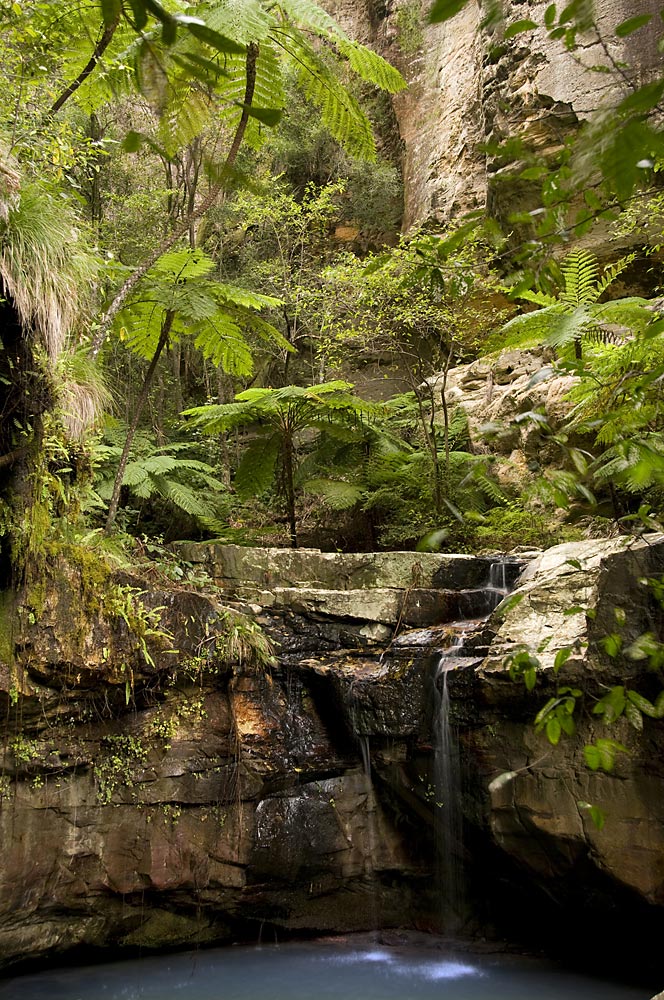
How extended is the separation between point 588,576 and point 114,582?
3.12m

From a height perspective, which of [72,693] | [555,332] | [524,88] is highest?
[524,88]

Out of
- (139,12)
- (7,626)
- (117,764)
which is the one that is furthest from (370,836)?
(139,12)

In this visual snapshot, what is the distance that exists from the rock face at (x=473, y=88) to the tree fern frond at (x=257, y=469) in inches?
141

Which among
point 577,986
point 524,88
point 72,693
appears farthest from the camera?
point 524,88

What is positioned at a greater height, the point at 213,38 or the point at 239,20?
the point at 239,20

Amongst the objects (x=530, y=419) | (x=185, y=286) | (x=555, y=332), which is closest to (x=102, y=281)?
(x=185, y=286)

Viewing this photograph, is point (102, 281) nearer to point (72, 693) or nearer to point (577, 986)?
point (72, 693)

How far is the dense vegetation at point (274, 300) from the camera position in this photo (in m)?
1.18

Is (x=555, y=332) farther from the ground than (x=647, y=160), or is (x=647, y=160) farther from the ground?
(x=555, y=332)

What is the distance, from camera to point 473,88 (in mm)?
10734

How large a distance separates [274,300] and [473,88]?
25.2 feet

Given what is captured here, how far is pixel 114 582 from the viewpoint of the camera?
14.8 feet

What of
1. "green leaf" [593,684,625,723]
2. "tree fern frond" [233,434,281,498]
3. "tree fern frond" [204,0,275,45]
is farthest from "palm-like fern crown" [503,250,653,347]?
"green leaf" [593,684,625,723]

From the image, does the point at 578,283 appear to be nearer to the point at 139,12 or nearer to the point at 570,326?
the point at 570,326
